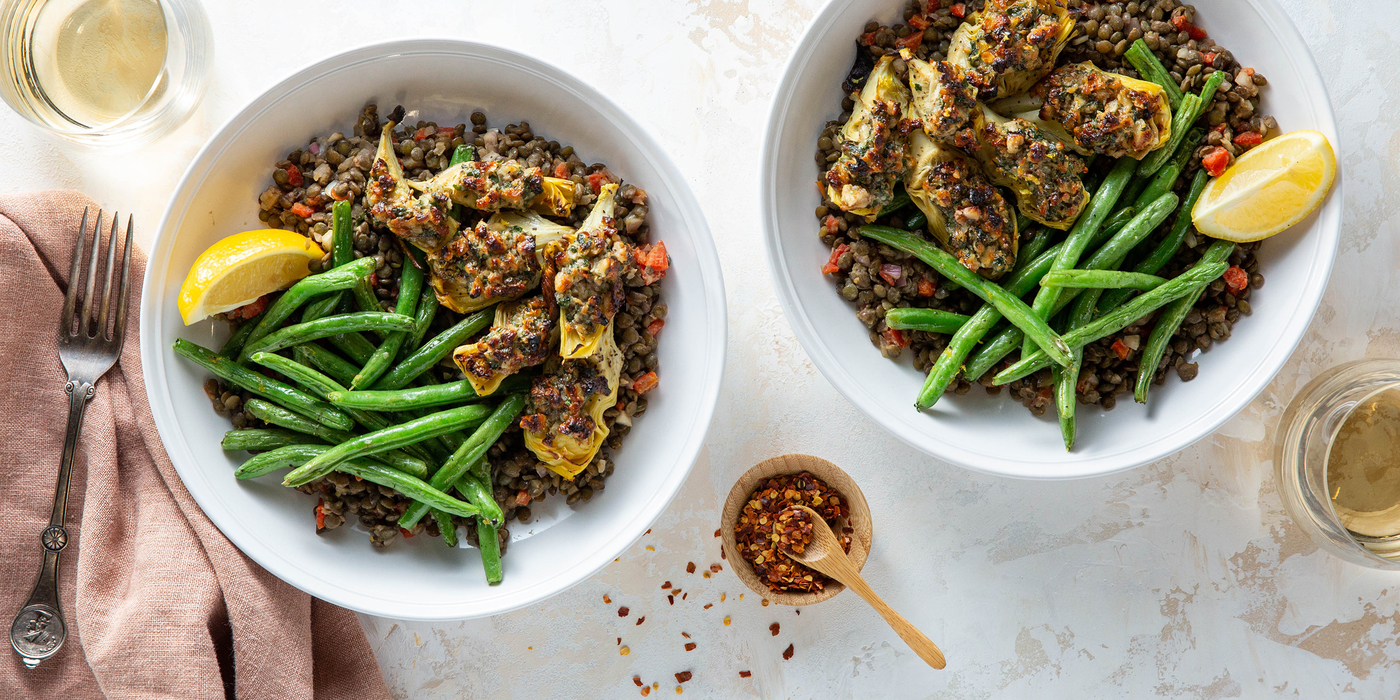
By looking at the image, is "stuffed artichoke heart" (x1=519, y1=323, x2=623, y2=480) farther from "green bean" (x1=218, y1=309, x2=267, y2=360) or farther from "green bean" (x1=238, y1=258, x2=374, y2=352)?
"green bean" (x1=218, y1=309, x2=267, y2=360)

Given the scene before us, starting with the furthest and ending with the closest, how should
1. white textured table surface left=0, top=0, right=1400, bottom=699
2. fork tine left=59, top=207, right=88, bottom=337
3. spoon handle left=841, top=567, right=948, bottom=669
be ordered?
1. white textured table surface left=0, top=0, right=1400, bottom=699
2. spoon handle left=841, top=567, right=948, bottom=669
3. fork tine left=59, top=207, right=88, bottom=337

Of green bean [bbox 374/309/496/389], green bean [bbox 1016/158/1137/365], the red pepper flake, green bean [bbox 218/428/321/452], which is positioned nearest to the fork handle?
green bean [bbox 218/428/321/452]

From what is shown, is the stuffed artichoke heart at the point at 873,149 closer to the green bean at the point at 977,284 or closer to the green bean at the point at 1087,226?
the green bean at the point at 977,284

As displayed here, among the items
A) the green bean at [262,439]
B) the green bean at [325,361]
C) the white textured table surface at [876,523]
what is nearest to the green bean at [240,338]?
the green bean at [325,361]

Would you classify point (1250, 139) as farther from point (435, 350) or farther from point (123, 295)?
point (123, 295)

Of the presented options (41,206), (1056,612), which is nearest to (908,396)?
(1056,612)

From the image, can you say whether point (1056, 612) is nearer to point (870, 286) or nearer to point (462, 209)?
point (870, 286)
